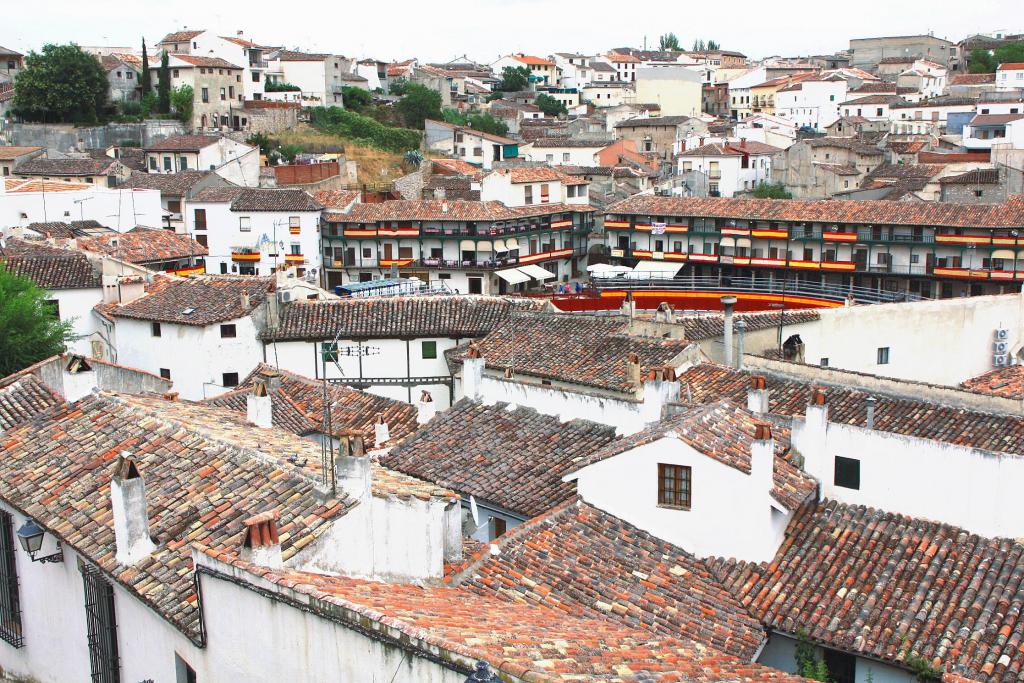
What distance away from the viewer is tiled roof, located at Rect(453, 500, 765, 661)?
595 inches

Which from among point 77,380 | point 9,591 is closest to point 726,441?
point 77,380

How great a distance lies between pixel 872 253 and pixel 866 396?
1580 inches

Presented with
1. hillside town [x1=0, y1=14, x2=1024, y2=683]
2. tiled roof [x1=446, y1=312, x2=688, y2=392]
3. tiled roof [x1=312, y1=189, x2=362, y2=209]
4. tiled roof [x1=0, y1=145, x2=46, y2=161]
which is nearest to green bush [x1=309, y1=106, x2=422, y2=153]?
hillside town [x1=0, y1=14, x2=1024, y2=683]

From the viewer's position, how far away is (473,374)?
81.3 ft

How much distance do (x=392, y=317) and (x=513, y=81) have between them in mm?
101120

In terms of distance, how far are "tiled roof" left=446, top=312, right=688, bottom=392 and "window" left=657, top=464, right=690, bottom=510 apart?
806cm

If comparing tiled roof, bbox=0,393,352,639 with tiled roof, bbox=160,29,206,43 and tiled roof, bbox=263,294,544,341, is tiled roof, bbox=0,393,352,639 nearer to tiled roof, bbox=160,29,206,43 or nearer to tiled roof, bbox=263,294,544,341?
tiled roof, bbox=263,294,544,341

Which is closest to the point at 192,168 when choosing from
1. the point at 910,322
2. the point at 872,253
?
the point at 872,253

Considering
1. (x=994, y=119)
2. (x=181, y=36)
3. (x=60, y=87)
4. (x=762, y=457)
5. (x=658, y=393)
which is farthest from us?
(x=181, y=36)

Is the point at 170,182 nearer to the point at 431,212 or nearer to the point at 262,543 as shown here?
the point at 431,212

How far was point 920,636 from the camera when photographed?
14898 mm

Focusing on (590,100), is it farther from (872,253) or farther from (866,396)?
(866,396)

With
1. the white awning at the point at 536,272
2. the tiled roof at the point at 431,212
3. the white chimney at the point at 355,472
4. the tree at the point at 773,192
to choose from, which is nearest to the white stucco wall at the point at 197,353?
the tiled roof at the point at 431,212

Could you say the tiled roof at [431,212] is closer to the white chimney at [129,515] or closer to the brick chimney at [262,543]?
the white chimney at [129,515]
